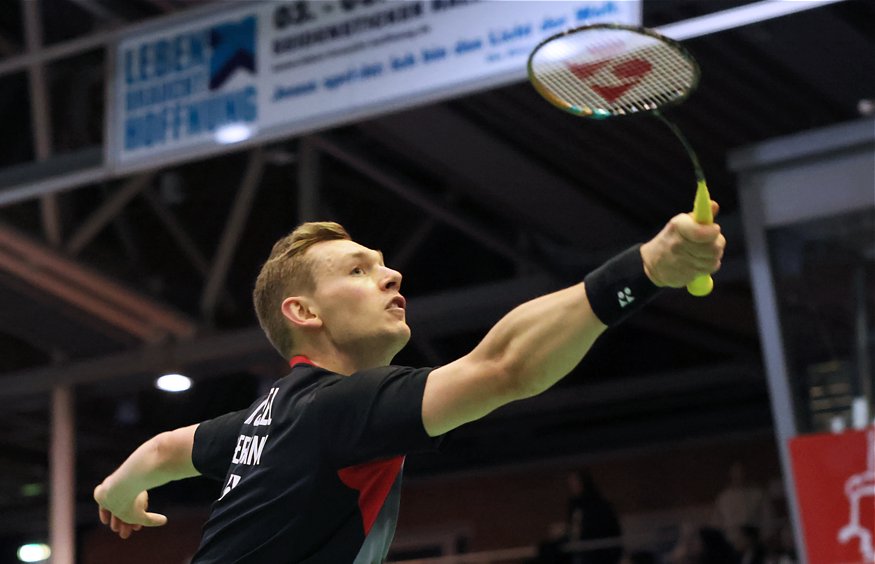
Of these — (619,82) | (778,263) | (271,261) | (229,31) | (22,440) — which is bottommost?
(271,261)

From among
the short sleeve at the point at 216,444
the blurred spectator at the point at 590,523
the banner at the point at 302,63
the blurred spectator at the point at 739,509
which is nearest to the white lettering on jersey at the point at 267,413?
the short sleeve at the point at 216,444

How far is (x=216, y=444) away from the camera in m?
3.72

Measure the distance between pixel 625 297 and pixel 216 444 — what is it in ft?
4.74

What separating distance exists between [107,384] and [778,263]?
28.5 feet

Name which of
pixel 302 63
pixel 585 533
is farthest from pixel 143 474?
pixel 585 533

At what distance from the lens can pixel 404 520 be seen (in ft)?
67.6

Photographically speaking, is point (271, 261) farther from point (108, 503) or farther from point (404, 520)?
point (404, 520)

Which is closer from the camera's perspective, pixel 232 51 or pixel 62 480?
pixel 232 51

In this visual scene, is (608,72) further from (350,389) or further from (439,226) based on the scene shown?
(439,226)

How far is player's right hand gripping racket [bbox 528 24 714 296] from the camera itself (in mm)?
3355

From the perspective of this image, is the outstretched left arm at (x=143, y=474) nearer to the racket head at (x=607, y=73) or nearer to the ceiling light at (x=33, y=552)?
the racket head at (x=607, y=73)

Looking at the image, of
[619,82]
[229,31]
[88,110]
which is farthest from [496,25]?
[88,110]

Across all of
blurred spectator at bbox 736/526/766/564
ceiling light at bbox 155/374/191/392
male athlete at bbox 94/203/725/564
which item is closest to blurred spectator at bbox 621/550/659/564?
blurred spectator at bbox 736/526/766/564

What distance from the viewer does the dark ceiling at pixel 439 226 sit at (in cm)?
1109
